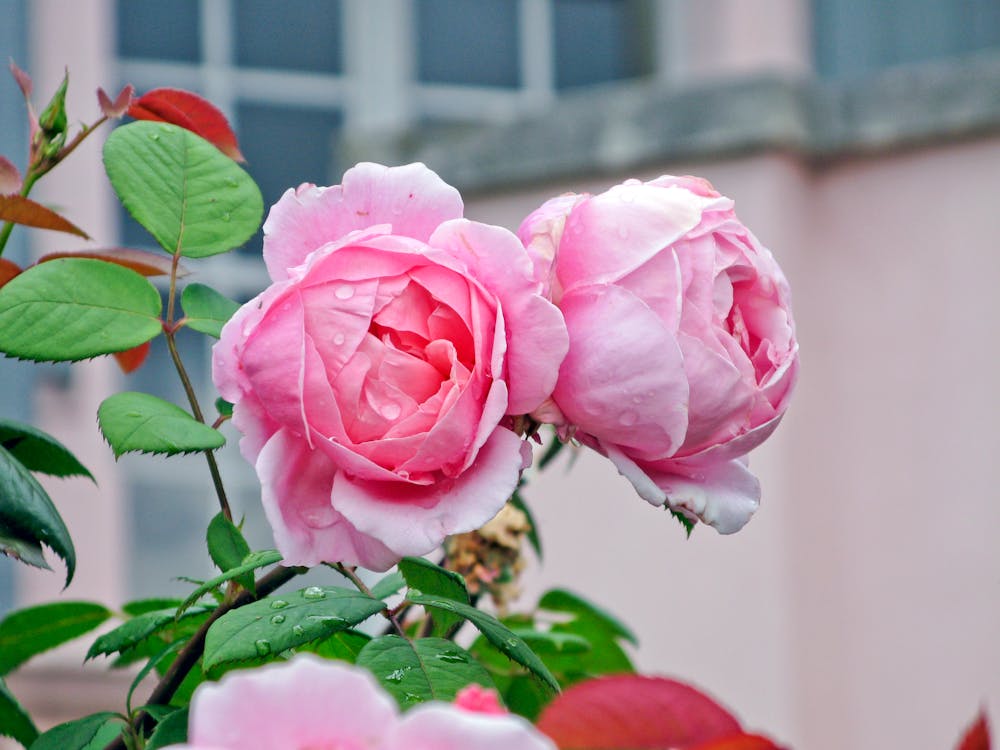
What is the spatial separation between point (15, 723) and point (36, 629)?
0.14m

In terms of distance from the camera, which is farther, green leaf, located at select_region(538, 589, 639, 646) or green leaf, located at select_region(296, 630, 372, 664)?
green leaf, located at select_region(538, 589, 639, 646)

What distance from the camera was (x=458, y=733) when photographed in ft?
0.78

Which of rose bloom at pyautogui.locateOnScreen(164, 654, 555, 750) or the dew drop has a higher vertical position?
rose bloom at pyautogui.locateOnScreen(164, 654, 555, 750)

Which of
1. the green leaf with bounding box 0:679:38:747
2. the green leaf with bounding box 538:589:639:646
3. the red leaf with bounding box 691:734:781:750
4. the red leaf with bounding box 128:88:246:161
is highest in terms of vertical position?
the red leaf with bounding box 128:88:246:161

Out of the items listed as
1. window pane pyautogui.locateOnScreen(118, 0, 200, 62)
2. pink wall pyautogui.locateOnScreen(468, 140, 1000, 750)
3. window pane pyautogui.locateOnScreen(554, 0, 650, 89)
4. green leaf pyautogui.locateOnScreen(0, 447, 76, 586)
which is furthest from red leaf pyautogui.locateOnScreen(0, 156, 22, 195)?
window pane pyautogui.locateOnScreen(554, 0, 650, 89)

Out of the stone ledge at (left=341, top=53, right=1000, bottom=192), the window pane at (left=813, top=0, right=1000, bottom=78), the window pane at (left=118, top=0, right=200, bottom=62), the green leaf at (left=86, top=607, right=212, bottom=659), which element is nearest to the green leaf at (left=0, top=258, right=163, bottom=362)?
the green leaf at (left=86, top=607, right=212, bottom=659)

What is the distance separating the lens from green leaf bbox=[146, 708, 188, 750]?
44 cm

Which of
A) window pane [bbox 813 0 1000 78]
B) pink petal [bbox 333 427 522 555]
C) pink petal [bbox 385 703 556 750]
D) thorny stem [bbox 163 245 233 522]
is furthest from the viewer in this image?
window pane [bbox 813 0 1000 78]

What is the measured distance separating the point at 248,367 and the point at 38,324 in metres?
0.10

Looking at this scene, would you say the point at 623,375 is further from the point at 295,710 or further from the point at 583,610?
the point at 583,610

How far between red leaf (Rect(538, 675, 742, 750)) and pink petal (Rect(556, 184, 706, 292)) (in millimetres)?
169

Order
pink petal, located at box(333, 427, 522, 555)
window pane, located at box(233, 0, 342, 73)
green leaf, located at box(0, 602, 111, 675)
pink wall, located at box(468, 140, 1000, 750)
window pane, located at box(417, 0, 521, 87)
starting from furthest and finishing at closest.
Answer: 1. window pane, located at box(417, 0, 521, 87)
2. window pane, located at box(233, 0, 342, 73)
3. pink wall, located at box(468, 140, 1000, 750)
4. green leaf, located at box(0, 602, 111, 675)
5. pink petal, located at box(333, 427, 522, 555)

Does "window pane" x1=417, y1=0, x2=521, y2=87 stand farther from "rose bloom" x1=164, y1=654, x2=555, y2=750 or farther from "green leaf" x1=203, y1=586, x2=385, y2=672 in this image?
"rose bloom" x1=164, y1=654, x2=555, y2=750

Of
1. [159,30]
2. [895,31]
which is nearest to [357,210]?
[159,30]
